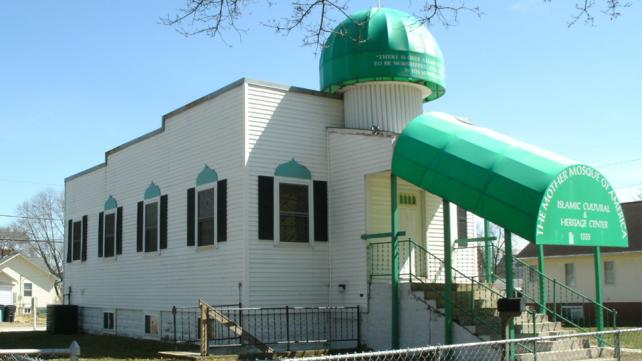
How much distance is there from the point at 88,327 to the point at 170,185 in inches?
292

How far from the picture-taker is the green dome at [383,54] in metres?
17.5

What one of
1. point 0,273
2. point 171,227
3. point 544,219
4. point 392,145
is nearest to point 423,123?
point 392,145

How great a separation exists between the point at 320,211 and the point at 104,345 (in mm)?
6509

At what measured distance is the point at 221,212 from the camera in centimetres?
1702

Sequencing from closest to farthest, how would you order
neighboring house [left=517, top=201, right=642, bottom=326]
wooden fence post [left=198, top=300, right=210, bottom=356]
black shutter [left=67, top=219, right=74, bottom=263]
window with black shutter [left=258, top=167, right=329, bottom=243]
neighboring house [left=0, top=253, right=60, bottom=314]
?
wooden fence post [left=198, top=300, right=210, bottom=356], window with black shutter [left=258, top=167, right=329, bottom=243], black shutter [left=67, top=219, right=74, bottom=263], neighboring house [left=517, top=201, right=642, bottom=326], neighboring house [left=0, top=253, right=60, bottom=314]

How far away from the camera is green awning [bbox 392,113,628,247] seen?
11789 millimetres

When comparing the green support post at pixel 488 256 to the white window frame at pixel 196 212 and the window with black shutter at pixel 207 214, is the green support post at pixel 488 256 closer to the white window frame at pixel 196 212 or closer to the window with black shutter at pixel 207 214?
the window with black shutter at pixel 207 214

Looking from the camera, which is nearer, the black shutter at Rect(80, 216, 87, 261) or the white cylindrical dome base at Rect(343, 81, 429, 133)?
the white cylindrical dome base at Rect(343, 81, 429, 133)

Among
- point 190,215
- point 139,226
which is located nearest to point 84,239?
point 139,226

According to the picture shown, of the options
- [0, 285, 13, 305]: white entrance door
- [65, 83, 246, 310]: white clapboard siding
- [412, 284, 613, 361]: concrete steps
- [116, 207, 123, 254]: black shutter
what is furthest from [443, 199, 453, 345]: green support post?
[0, 285, 13, 305]: white entrance door

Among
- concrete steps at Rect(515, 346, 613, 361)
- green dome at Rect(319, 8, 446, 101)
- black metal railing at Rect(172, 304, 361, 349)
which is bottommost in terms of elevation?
concrete steps at Rect(515, 346, 613, 361)

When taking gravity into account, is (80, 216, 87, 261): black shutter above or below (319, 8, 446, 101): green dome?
below

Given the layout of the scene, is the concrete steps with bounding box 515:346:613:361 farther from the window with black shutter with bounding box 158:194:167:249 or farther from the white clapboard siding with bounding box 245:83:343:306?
the window with black shutter with bounding box 158:194:167:249

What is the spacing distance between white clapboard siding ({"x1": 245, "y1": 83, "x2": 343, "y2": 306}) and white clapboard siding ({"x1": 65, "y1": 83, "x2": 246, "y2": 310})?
28 centimetres
